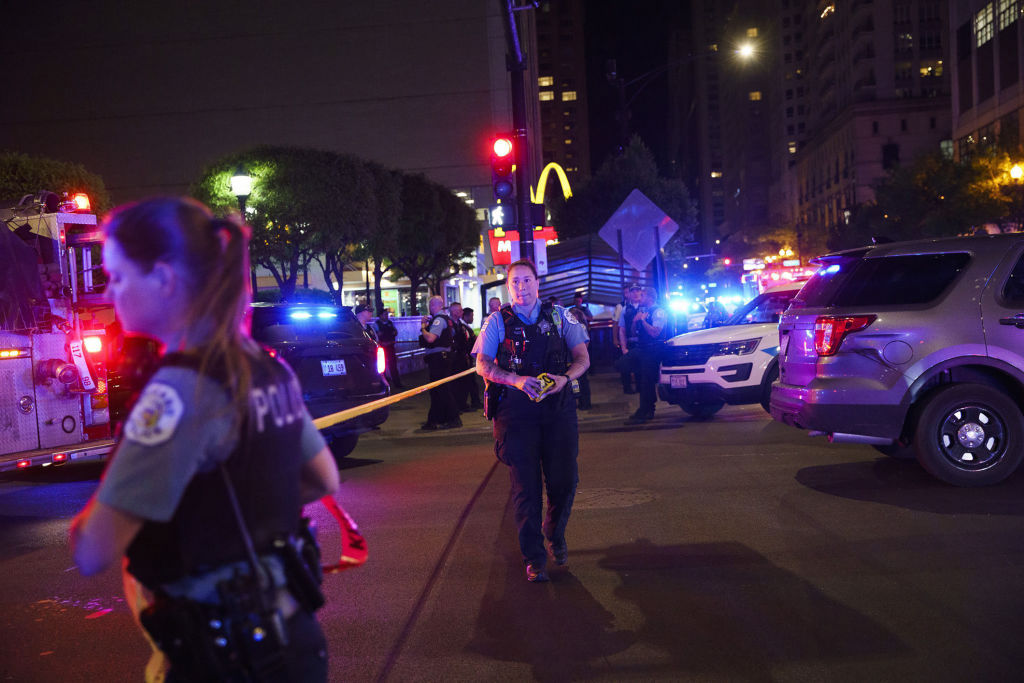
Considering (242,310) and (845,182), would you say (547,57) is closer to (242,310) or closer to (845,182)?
(845,182)

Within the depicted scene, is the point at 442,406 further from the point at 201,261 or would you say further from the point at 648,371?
the point at 201,261

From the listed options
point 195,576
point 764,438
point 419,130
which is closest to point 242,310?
point 195,576

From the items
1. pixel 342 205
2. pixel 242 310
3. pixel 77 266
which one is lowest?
pixel 242 310

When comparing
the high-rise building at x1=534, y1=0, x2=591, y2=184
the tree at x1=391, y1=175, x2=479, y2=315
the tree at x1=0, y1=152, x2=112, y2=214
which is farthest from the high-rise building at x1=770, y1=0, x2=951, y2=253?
the tree at x1=0, y1=152, x2=112, y2=214

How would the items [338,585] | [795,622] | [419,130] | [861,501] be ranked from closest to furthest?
[795,622] < [338,585] < [861,501] < [419,130]

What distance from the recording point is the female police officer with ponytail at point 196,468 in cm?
185

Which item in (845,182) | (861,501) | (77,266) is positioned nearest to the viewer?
(861,501)

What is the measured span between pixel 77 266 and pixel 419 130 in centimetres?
4445

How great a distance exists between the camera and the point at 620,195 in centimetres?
5238

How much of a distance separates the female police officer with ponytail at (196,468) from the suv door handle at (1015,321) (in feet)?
22.9

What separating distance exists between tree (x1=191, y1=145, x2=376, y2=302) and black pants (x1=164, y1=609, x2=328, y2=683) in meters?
29.1

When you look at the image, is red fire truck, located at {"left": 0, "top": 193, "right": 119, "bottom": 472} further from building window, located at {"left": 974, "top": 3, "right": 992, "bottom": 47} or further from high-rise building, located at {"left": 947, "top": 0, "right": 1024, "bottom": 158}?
building window, located at {"left": 974, "top": 3, "right": 992, "bottom": 47}

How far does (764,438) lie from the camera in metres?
10.7

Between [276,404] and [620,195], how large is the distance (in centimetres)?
5147
